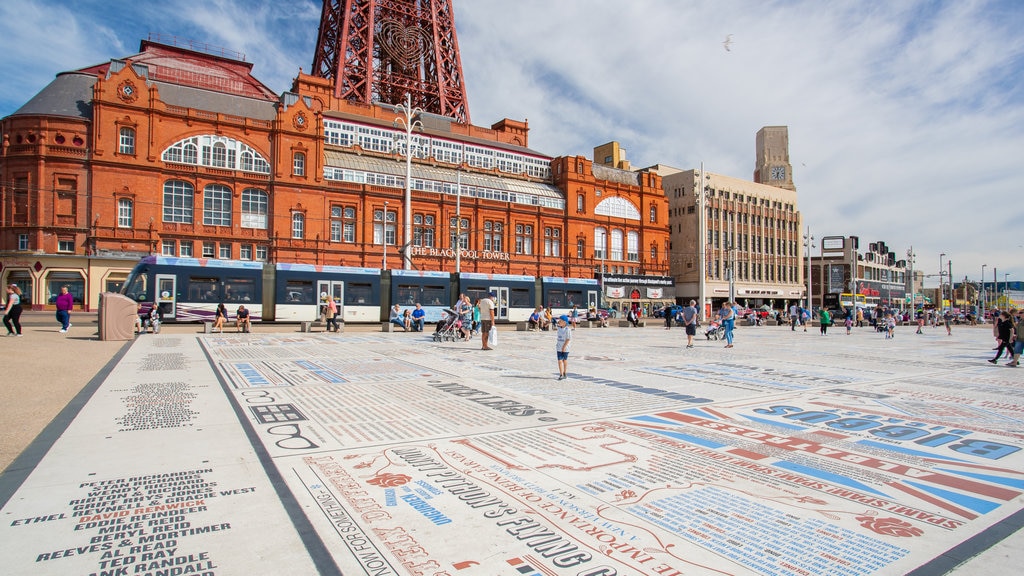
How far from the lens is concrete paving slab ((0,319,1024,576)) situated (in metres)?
3.40

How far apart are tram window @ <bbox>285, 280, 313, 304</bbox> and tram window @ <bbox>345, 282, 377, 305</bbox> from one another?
1.87m

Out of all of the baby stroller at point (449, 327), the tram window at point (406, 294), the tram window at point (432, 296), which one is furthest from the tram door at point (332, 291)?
the baby stroller at point (449, 327)

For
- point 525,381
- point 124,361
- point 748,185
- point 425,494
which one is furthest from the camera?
point 748,185

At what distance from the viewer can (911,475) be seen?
16.8ft

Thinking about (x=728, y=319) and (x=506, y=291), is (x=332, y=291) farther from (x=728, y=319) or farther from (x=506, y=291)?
(x=728, y=319)

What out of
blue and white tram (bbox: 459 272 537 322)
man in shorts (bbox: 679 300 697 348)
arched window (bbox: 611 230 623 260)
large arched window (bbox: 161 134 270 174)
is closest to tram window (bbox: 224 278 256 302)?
blue and white tram (bbox: 459 272 537 322)

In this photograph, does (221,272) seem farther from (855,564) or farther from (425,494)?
(855,564)

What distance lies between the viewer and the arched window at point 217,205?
4409 centimetres

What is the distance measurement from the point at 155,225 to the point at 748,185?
222 feet

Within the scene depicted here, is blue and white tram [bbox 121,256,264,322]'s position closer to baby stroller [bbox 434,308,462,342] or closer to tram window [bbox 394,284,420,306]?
tram window [bbox 394,284,420,306]

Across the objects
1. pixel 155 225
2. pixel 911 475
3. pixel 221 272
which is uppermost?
pixel 155 225

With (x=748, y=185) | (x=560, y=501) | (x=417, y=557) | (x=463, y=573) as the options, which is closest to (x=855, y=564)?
(x=560, y=501)

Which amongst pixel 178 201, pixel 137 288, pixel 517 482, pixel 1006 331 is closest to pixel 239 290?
pixel 137 288

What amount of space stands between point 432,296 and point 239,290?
9.91 m
